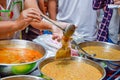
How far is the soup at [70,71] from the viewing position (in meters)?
1.24

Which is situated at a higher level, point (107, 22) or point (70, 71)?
point (107, 22)

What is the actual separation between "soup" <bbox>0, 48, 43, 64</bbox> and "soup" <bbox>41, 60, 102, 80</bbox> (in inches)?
4.8

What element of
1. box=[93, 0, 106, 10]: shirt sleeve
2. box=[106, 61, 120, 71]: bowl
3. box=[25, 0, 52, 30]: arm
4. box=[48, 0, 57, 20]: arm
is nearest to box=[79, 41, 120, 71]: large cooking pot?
box=[106, 61, 120, 71]: bowl

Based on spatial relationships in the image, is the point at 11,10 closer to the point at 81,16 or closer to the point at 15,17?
the point at 15,17

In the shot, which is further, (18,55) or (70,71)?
(18,55)

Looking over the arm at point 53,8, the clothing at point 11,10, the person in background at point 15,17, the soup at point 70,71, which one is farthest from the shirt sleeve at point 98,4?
the soup at point 70,71

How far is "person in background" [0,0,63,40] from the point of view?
4.53 ft

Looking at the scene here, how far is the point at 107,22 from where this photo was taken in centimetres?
226

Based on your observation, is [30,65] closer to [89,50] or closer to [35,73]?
[35,73]

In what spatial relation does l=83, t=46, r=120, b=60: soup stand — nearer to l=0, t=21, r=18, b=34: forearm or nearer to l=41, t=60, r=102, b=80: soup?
l=41, t=60, r=102, b=80: soup

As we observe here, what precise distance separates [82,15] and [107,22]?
263 millimetres

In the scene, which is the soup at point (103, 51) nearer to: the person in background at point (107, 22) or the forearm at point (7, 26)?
the forearm at point (7, 26)

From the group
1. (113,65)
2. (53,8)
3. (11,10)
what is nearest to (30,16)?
(11,10)

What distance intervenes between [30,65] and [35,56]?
0.77ft
